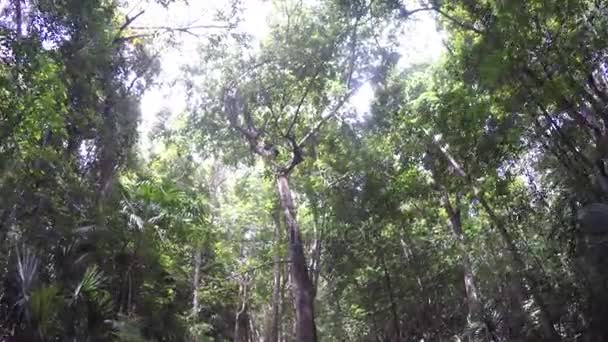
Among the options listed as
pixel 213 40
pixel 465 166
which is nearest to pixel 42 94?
pixel 213 40

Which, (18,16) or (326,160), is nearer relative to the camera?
(18,16)

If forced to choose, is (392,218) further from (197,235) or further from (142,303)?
(142,303)

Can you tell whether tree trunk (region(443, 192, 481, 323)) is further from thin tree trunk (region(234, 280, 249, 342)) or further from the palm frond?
thin tree trunk (region(234, 280, 249, 342))

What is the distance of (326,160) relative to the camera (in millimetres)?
12625

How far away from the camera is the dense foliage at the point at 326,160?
663cm

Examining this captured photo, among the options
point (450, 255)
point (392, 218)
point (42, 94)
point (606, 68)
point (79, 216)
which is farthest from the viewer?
point (450, 255)

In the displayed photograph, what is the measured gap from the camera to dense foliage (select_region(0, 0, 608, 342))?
21.8 ft

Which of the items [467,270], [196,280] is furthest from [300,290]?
[196,280]

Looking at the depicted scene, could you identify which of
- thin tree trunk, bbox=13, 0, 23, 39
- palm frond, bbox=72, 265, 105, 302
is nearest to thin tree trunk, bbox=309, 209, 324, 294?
palm frond, bbox=72, 265, 105, 302

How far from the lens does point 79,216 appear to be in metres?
8.36

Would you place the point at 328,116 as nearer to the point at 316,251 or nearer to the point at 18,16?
the point at 316,251

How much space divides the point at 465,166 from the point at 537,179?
1543mm

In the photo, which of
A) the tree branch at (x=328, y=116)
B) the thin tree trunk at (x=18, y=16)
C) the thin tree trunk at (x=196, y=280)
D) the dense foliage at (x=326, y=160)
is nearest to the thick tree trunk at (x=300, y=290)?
the dense foliage at (x=326, y=160)

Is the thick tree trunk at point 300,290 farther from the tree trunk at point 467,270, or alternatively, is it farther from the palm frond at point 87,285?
the palm frond at point 87,285
